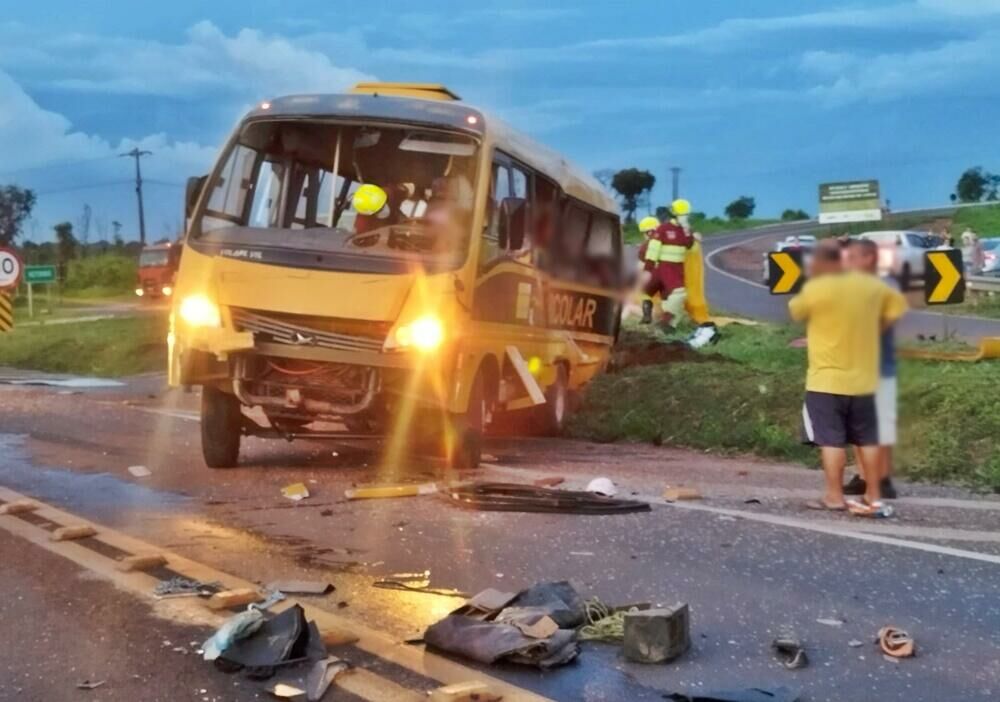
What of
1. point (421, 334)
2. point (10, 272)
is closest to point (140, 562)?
point (421, 334)

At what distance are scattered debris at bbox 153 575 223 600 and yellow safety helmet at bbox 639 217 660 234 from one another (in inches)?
182

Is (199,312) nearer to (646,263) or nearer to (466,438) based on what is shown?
(466,438)

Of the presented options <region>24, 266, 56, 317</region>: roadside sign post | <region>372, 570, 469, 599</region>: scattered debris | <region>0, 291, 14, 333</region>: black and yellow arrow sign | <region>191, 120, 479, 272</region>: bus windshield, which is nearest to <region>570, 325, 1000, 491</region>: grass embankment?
<region>372, 570, 469, 599</region>: scattered debris

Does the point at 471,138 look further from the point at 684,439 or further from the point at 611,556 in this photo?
the point at 684,439

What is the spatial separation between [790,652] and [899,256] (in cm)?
434

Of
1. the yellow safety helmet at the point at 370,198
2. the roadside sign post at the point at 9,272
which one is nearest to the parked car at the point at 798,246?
the yellow safety helmet at the point at 370,198

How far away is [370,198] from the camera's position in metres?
2.56

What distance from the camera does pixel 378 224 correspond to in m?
2.72

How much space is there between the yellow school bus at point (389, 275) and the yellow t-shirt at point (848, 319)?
0.70 ft

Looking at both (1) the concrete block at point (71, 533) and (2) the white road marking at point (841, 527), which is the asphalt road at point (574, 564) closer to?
(2) the white road marking at point (841, 527)

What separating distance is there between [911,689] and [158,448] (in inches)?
340

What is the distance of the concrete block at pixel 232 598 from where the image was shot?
5.86 metres

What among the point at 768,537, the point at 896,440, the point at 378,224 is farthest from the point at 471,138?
the point at 768,537

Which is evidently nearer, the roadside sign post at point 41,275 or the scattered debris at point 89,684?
the scattered debris at point 89,684
